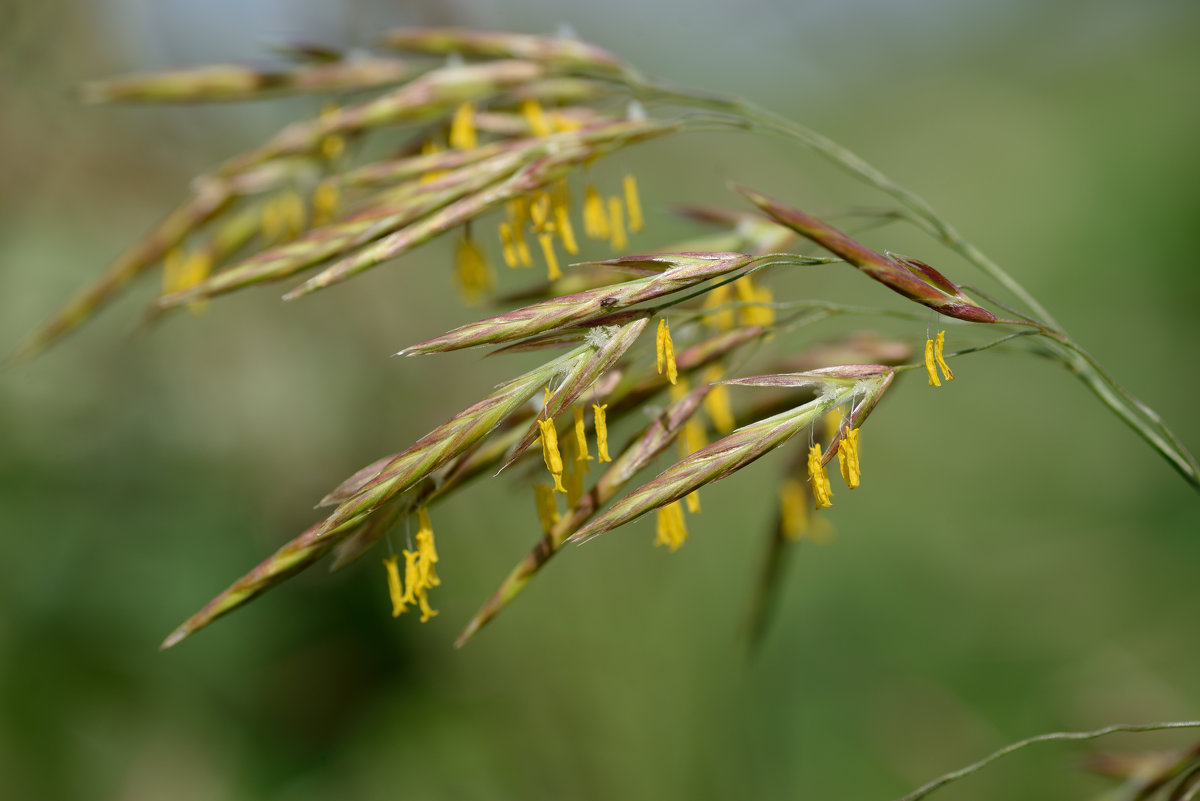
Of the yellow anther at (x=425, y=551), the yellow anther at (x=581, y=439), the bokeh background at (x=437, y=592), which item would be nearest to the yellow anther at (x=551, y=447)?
the yellow anther at (x=581, y=439)

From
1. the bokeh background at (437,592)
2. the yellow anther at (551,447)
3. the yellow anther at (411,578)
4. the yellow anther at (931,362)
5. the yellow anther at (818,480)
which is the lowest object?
the bokeh background at (437,592)

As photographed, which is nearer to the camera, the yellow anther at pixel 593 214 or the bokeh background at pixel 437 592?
the yellow anther at pixel 593 214

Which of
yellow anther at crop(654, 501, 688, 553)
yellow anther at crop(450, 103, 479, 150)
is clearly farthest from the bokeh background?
yellow anther at crop(654, 501, 688, 553)

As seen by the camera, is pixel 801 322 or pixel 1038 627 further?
pixel 1038 627

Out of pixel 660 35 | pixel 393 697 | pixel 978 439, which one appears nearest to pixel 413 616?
pixel 393 697

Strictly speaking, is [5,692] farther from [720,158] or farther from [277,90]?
[720,158]

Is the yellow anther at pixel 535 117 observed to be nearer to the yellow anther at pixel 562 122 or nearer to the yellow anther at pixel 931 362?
the yellow anther at pixel 562 122

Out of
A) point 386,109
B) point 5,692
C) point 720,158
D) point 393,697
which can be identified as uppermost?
point 386,109
